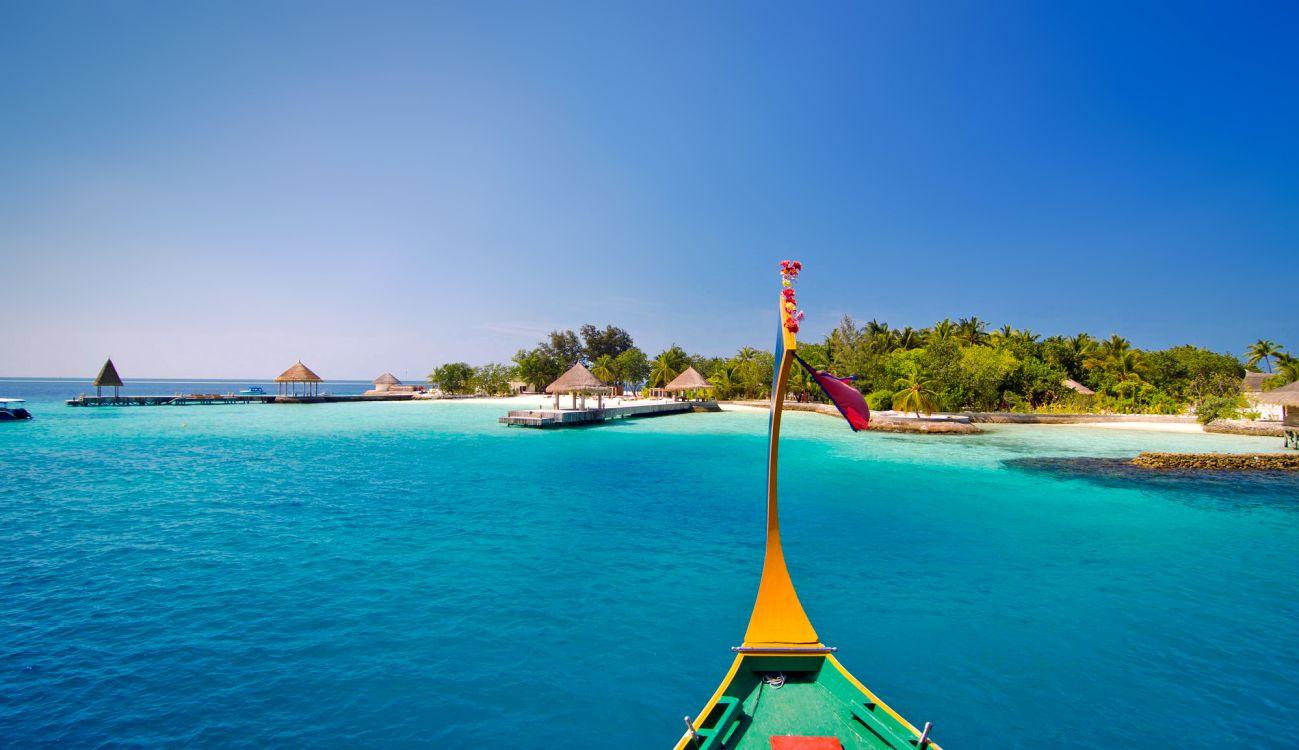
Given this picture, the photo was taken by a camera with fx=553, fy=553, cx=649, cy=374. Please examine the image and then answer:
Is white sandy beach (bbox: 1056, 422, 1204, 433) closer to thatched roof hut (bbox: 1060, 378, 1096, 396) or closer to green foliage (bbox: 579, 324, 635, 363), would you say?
thatched roof hut (bbox: 1060, 378, 1096, 396)

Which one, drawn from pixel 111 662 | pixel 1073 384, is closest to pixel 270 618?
pixel 111 662

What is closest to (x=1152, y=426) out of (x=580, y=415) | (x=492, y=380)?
(x=580, y=415)

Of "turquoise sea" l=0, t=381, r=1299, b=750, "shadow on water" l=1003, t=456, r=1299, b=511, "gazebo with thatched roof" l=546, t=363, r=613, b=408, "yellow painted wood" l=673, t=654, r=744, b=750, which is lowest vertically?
"turquoise sea" l=0, t=381, r=1299, b=750

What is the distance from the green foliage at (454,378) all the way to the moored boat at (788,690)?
7236cm

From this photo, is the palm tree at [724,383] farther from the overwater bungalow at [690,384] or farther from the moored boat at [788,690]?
the moored boat at [788,690]

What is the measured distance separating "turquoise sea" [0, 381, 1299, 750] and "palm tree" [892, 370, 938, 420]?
18.5 m

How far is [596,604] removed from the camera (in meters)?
9.29

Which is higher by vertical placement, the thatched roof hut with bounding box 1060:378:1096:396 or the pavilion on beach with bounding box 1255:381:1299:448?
the thatched roof hut with bounding box 1060:378:1096:396

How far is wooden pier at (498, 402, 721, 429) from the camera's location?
127 feet

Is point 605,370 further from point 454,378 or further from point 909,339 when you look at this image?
point 909,339

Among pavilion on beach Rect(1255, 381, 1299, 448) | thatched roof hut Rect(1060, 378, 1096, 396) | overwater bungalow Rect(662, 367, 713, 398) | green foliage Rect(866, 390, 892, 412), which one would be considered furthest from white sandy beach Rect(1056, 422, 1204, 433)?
overwater bungalow Rect(662, 367, 713, 398)

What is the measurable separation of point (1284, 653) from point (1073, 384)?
49779 millimetres

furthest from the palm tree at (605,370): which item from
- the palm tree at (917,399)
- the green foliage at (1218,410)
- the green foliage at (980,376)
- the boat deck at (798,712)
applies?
the boat deck at (798,712)

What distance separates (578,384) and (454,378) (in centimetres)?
3807
